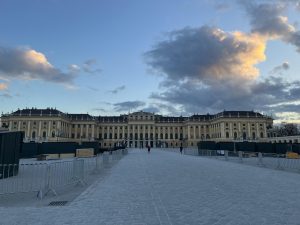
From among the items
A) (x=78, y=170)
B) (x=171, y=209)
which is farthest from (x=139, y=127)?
(x=171, y=209)

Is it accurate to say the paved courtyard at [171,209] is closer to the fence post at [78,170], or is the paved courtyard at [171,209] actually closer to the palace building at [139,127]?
the fence post at [78,170]

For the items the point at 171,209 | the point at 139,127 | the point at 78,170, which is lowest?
the point at 171,209


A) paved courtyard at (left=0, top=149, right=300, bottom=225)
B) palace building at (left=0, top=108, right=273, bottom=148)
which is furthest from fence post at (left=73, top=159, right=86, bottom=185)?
palace building at (left=0, top=108, right=273, bottom=148)

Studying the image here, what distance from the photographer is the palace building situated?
367 ft

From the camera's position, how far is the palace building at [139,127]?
112 metres

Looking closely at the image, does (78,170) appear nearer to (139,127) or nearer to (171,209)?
(171,209)

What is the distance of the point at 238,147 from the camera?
145 feet

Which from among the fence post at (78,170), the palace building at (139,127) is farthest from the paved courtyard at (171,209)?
the palace building at (139,127)

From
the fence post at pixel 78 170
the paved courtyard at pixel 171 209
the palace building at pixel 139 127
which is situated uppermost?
the palace building at pixel 139 127

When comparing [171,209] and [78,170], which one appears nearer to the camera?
[171,209]

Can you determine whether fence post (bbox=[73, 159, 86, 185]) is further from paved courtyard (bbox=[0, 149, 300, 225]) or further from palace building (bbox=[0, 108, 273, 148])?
palace building (bbox=[0, 108, 273, 148])

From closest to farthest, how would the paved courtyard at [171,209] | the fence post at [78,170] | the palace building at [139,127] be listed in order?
1. the paved courtyard at [171,209]
2. the fence post at [78,170]
3. the palace building at [139,127]

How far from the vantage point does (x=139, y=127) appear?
128625 millimetres

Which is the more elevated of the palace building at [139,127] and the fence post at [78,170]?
the palace building at [139,127]
